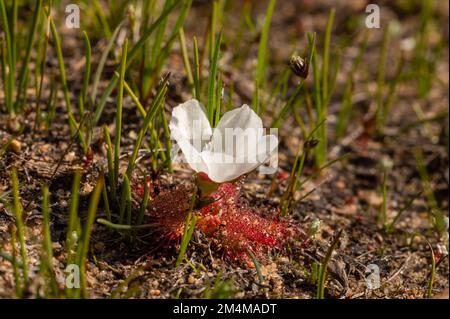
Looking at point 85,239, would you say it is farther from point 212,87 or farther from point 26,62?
point 26,62

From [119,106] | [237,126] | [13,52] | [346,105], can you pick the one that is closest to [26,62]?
[13,52]

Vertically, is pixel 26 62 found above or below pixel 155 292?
above

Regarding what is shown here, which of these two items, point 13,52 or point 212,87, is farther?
point 13,52

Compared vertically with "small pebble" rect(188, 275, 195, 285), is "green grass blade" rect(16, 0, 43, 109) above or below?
above

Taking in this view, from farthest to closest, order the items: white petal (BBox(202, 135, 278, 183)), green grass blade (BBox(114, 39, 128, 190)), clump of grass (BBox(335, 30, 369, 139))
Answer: clump of grass (BBox(335, 30, 369, 139)), green grass blade (BBox(114, 39, 128, 190)), white petal (BBox(202, 135, 278, 183))

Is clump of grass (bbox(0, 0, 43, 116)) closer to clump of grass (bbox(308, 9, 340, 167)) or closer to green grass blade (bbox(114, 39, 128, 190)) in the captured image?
green grass blade (bbox(114, 39, 128, 190))

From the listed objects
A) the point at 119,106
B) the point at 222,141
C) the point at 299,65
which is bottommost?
the point at 222,141

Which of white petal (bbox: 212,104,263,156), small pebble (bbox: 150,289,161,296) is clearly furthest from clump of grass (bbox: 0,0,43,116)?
small pebble (bbox: 150,289,161,296)

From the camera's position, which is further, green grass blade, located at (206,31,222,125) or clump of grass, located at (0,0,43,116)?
clump of grass, located at (0,0,43,116)
